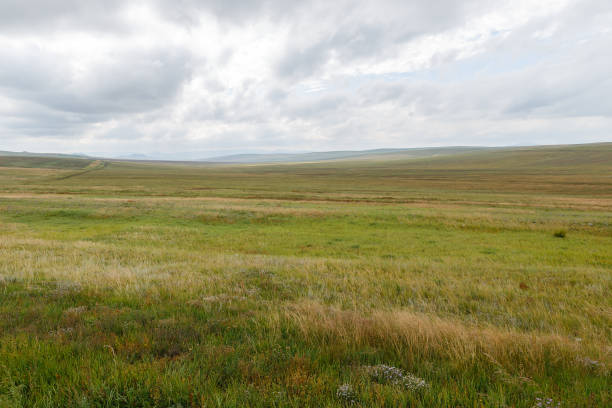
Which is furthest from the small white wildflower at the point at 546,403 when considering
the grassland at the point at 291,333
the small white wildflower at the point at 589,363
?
the small white wildflower at the point at 589,363

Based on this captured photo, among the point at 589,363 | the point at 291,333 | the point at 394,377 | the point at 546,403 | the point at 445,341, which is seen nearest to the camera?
the point at 546,403

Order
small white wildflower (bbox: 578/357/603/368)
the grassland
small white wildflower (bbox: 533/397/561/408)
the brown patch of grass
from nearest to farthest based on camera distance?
small white wildflower (bbox: 533/397/561/408), the grassland, small white wildflower (bbox: 578/357/603/368), the brown patch of grass

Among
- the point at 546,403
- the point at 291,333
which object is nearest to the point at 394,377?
the point at 546,403

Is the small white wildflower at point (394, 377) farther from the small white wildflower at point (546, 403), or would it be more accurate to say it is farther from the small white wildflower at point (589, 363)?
the small white wildflower at point (589, 363)

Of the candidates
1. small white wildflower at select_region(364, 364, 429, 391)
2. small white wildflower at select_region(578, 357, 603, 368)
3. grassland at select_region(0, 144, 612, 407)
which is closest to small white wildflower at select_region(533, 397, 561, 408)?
grassland at select_region(0, 144, 612, 407)

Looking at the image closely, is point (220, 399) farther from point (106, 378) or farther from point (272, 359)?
point (106, 378)

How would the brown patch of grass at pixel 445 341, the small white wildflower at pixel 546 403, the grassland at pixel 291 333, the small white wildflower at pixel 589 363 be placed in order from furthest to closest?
the brown patch of grass at pixel 445 341
the small white wildflower at pixel 589 363
the grassland at pixel 291 333
the small white wildflower at pixel 546 403

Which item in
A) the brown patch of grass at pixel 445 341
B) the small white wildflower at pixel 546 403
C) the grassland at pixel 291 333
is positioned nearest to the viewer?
the small white wildflower at pixel 546 403

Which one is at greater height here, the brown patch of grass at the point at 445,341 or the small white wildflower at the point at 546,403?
the small white wildflower at the point at 546,403

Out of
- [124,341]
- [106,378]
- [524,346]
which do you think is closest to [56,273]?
[124,341]

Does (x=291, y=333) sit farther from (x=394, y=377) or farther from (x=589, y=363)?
(x=589, y=363)

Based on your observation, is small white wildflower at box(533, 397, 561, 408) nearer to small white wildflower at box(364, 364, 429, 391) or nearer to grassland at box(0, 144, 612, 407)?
grassland at box(0, 144, 612, 407)

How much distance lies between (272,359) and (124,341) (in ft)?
6.59

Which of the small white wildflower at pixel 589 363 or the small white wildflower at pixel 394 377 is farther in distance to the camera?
the small white wildflower at pixel 589 363
